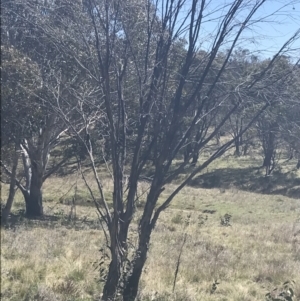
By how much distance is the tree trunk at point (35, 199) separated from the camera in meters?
15.6

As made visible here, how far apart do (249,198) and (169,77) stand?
63.3 feet

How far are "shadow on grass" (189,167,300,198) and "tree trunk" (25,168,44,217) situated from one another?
15842mm

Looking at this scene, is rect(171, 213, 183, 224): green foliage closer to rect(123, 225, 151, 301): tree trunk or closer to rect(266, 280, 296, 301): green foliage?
rect(266, 280, 296, 301): green foliage

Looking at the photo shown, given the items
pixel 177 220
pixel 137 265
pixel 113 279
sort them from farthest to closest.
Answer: pixel 177 220 < pixel 137 265 < pixel 113 279

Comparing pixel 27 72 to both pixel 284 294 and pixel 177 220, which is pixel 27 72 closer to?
pixel 284 294

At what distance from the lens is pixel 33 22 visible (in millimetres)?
5469

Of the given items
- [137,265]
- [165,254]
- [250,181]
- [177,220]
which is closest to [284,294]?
[137,265]

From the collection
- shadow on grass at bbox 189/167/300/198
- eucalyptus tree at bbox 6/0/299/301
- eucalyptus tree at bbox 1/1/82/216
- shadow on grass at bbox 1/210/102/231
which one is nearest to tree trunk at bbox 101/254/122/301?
eucalyptus tree at bbox 6/0/299/301

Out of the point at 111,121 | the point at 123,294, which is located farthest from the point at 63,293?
the point at 111,121

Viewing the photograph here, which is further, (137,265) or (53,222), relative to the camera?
(53,222)

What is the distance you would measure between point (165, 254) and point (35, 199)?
7.18m

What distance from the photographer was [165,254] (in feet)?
31.8

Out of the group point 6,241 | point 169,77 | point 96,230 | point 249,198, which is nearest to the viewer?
point 169,77

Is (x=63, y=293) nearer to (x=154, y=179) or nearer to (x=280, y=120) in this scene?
(x=154, y=179)
